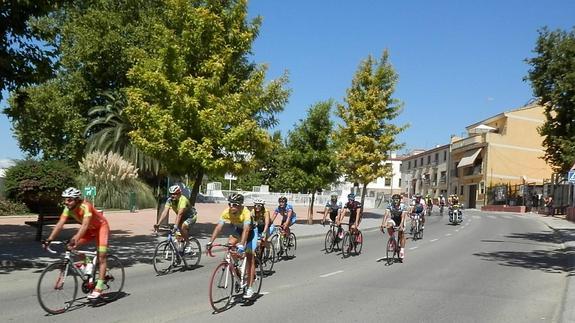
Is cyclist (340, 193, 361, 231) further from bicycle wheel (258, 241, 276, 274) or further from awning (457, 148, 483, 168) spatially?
awning (457, 148, 483, 168)

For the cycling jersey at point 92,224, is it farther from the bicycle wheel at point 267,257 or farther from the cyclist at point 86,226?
the bicycle wheel at point 267,257

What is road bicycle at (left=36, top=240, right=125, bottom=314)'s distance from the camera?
25.9ft

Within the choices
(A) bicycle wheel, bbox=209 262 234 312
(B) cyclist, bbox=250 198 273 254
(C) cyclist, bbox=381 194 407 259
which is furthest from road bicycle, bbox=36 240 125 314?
(C) cyclist, bbox=381 194 407 259

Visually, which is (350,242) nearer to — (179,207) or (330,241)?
(330,241)

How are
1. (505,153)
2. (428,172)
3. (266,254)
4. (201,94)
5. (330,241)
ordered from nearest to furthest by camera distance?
(266,254) → (330,241) → (201,94) → (505,153) → (428,172)

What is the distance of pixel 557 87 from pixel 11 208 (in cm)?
2312

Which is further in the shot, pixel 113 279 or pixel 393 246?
pixel 393 246

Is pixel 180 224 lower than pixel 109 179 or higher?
lower

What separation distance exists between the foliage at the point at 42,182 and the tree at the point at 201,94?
2.56 meters

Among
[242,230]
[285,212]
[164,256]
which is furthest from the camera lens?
[285,212]

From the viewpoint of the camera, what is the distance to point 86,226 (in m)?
8.36

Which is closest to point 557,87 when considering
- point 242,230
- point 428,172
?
point 242,230

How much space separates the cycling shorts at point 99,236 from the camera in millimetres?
8547

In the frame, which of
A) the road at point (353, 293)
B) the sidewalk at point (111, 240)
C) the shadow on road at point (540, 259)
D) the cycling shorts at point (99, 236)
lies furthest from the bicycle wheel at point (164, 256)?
the shadow on road at point (540, 259)
